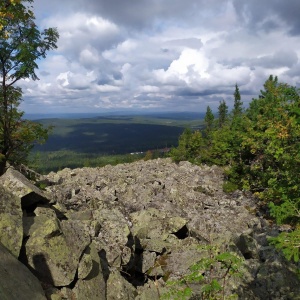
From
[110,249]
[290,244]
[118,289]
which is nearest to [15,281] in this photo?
[118,289]

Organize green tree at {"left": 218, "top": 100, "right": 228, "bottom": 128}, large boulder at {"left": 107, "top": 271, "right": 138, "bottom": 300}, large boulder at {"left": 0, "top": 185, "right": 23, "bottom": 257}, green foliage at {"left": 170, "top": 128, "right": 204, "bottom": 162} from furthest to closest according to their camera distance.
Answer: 1. green tree at {"left": 218, "top": 100, "right": 228, "bottom": 128}
2. green foliage at {"left": 170, "top": 128, "right": 204, "bottom": 162}
3. large boulder at {"left": 107, "top": 271, "right": 138, "bottom": 300}
4. large boulder at {"left": 0, "top": 185, "right": 23, "bottom": 257}

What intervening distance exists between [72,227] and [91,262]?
5.97ft

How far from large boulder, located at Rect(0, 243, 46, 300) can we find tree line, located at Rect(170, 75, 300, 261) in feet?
22.6

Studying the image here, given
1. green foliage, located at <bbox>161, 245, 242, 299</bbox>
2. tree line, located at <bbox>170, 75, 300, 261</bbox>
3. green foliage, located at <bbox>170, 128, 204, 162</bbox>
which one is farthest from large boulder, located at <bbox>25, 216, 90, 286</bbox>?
green foliage, located at <bbox>170, 128, 204, 162</bbox>

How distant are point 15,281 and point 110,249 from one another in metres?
5.67

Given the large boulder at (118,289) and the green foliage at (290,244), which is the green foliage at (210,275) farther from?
the large boulder at (118,289)

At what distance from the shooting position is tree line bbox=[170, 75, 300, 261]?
34.3 ft

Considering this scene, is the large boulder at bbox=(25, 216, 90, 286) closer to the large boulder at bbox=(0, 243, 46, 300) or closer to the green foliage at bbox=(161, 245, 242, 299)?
the large boulder at bbox=(0, 243, 46, 300)

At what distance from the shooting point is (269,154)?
22.4m

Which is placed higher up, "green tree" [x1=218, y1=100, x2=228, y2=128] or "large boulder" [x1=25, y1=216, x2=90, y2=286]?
"green tree" [x1=218, y1=100, x2=228, y2=128]

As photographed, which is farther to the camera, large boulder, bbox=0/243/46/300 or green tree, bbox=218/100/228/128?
green tree, bbox=218/100/228/128

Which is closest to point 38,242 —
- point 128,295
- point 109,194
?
point 128,295

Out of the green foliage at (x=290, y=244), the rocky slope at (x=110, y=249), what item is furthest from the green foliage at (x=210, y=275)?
the green foliage at (x=290, y=244)

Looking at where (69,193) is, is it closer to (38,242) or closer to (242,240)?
(38,242)
